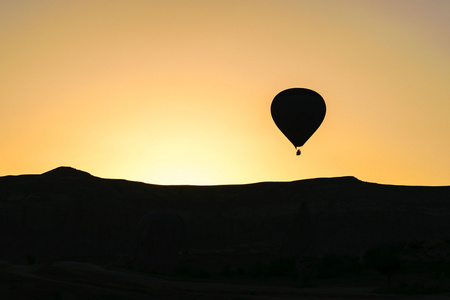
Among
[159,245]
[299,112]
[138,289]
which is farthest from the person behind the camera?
[159,245]

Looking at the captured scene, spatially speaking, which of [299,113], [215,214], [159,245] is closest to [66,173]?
[215,214]

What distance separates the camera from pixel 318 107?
54.9 metres

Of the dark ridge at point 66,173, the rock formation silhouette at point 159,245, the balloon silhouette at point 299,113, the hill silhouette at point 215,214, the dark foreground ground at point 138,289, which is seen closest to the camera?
the dark foreground ground at point 138,289

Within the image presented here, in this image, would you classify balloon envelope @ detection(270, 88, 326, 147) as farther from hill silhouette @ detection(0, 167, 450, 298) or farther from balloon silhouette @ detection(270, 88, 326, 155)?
hill silhouette @ detection(0, 167, 450, 298)

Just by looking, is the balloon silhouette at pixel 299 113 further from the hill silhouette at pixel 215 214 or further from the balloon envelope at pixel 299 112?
the hill silhouette at pixel 215 214

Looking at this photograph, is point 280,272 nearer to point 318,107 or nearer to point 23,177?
point 318,107

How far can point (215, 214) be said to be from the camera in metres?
109

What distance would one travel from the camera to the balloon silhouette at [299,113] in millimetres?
Answer: 54594

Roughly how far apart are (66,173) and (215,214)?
2131cm

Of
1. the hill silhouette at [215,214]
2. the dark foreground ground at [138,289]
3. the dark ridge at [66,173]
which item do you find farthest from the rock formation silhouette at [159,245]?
the dark ridge at [66,173]

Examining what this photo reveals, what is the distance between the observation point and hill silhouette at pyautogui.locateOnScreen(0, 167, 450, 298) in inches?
3735

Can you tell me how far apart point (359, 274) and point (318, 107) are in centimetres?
1105

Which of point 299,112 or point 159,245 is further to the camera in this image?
point 159,245

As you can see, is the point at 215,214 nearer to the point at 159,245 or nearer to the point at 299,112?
the point at 159,245
